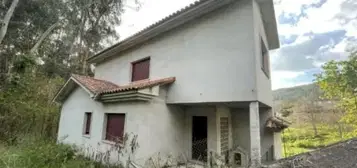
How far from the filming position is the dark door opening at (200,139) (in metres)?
10.1

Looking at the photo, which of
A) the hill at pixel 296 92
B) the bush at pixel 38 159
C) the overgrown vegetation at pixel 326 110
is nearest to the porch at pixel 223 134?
the overgrown vegetation at pixel 326 110

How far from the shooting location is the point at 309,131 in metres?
18.8

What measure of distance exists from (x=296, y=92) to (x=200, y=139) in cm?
1764

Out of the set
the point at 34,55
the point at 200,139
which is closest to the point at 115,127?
the point at 200,139

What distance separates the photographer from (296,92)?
897 inches

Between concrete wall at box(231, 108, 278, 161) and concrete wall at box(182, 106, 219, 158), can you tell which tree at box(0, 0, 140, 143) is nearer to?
concrete wall at box(182, 106, 219, 158)

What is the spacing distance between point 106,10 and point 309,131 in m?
22.9

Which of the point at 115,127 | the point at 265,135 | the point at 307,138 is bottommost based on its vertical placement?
the point at 307,138

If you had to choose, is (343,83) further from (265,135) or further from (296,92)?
(296,92)

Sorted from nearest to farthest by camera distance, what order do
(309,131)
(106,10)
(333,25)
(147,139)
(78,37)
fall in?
(147,139) < (333,25) < (309,131) < (106,10) < (78,37)

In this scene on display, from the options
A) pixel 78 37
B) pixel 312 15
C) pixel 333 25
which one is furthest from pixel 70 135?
pixel 333 25

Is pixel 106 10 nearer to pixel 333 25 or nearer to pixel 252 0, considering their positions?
pixel 252 0

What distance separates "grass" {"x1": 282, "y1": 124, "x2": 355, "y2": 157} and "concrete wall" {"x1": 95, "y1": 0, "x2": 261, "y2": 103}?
36.8 feet

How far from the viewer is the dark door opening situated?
33.1ft
